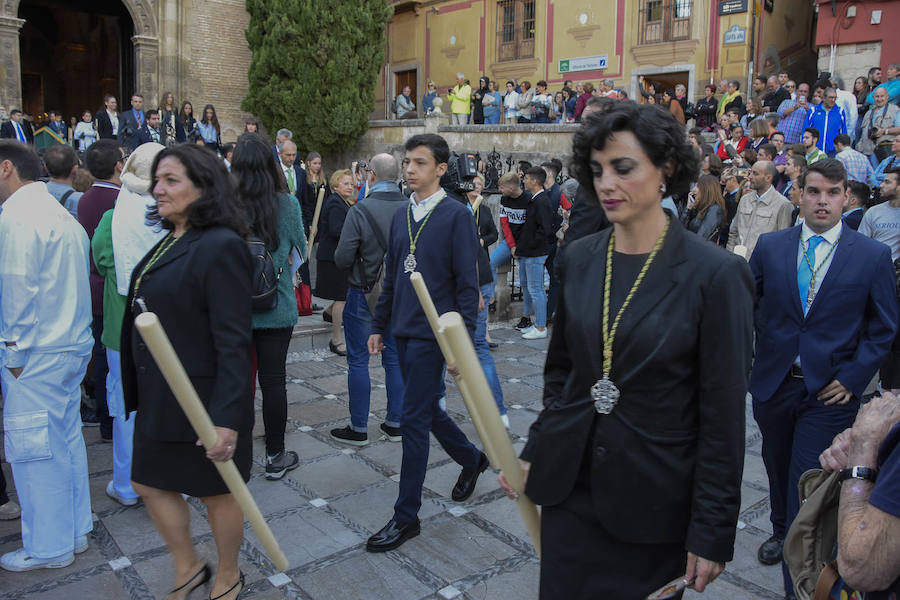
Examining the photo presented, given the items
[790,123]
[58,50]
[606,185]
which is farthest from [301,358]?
[58,50]

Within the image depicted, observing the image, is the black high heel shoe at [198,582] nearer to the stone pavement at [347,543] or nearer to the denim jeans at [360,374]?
the stone pavement at [347,543]

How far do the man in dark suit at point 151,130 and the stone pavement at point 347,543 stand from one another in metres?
10.8

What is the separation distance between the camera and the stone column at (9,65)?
62.5ft

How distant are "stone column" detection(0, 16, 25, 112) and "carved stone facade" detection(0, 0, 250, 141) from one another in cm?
283

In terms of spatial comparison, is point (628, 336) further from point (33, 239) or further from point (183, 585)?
point (33, 239)

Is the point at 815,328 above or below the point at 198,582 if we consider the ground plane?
above

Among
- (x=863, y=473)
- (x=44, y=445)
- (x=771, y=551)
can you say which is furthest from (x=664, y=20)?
(x=863, y=473)

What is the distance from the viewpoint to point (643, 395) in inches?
76.5

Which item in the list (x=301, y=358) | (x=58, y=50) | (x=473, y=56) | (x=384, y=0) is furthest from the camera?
(x=58, y=50)

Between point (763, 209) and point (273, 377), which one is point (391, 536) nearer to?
point (273, 377)

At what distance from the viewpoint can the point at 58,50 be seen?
1183 inches

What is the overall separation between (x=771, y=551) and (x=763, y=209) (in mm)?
4286

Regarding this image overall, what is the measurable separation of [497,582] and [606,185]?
2136mm

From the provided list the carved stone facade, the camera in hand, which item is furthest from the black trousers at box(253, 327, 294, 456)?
the carved stone facade
